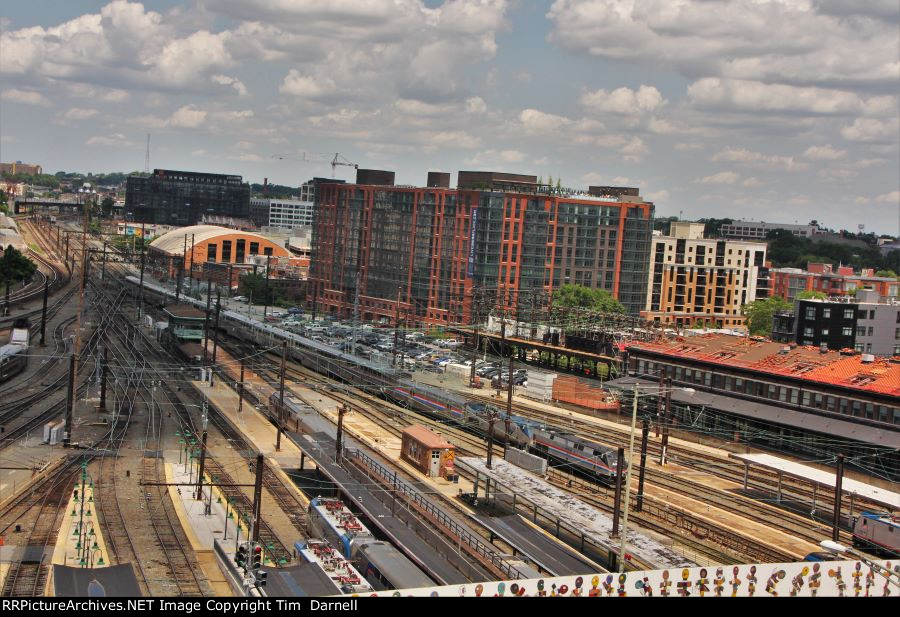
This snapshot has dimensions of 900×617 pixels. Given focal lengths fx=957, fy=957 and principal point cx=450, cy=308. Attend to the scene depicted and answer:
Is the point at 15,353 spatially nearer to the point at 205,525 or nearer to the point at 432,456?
the point at 432,456

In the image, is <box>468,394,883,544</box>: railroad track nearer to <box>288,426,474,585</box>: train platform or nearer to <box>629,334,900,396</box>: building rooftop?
<box>629,334,900,396</box>: building rooftop

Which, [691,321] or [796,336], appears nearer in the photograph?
[796,336]

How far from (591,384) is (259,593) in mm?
37995

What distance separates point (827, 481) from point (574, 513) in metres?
11.2

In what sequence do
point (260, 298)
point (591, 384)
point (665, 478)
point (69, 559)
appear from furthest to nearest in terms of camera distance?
point (260, 298), point (591, 384), point (665, 478), point (69, 559)

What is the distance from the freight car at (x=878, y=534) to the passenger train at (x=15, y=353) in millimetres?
39938

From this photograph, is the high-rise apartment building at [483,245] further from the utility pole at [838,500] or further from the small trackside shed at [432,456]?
the utility pole at [838,500]

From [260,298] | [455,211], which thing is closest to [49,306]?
[260,298]

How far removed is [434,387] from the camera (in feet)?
172

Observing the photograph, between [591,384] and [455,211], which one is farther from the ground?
[455,211]

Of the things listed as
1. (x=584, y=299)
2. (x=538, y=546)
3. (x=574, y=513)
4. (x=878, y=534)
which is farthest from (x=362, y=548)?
(x=584, y=299)

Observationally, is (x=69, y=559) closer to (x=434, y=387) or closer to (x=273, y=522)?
(x=273, y=522)

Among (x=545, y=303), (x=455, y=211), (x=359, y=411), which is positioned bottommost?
(x=359, y=411)
